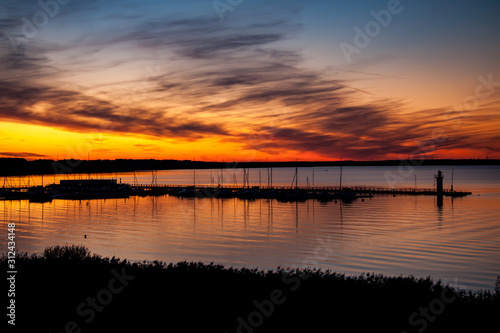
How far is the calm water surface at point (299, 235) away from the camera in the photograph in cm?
3388

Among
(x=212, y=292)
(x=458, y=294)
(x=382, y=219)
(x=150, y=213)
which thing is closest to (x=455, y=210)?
(x=382, y=219)

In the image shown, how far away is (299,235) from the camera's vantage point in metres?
49.7

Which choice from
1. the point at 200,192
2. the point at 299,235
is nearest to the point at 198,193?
the point at 200,192

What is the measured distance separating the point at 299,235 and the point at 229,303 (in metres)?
34.7

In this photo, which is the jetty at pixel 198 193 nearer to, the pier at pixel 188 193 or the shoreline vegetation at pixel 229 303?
the pier at pixel 188 193

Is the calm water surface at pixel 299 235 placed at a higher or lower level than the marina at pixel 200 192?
lower

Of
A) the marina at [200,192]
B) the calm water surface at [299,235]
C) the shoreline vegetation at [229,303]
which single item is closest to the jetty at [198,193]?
the marina at [200,192]

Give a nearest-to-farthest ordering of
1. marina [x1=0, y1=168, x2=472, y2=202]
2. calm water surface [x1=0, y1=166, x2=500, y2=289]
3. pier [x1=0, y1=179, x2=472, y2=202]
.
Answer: calm water surface [x1=0, y1=166, x2=500, y2=289] → marina [x1=0, y1=168, x2=472, y2=202] → pier [x1=0, y1=179, x2=472, y2=202]

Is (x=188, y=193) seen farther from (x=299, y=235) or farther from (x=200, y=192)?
(x=299, y=235)

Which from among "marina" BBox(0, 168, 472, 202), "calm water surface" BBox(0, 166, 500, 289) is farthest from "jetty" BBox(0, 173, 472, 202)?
"calm water surface" BBox(0, 166, 500, 289)

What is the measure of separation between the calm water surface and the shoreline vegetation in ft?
42.4

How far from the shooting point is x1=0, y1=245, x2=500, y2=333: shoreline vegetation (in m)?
14.0

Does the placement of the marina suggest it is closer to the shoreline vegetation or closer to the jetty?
the jetty

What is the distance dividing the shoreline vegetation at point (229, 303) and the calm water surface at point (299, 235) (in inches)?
509
